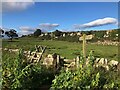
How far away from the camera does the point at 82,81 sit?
5949 mm

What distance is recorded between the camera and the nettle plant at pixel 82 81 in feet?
19.1

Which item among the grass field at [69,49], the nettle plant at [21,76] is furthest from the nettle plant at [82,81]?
the grass field at [69,49]

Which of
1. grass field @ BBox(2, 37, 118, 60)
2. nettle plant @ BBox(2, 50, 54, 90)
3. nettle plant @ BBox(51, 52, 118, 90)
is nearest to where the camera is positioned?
nettle plant @ BBox(51, 52, 118, 90)

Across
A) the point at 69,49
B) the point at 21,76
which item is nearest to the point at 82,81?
the point at 21,76

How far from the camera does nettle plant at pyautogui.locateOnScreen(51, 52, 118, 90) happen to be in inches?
229

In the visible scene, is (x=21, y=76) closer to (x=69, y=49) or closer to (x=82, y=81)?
(x=82, y=81)

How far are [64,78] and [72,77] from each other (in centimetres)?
19

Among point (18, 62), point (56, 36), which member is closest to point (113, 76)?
point (18, 62)

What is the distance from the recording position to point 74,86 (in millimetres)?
5785

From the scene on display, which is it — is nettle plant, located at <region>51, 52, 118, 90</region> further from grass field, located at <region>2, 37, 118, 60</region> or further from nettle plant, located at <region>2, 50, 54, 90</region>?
grass field, located at <region>2, 37, 118, 60</region>

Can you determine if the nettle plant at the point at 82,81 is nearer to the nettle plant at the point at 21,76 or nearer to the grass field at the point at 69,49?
the nettle plant at the point at 21,76

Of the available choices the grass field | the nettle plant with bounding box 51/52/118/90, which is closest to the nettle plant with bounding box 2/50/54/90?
the nettle plant with bounding box 51/52/118/90

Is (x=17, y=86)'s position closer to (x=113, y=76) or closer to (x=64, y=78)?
(x=64, y=78)

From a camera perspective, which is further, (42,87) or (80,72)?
(42,87)
